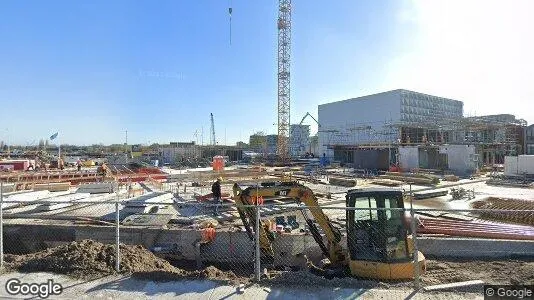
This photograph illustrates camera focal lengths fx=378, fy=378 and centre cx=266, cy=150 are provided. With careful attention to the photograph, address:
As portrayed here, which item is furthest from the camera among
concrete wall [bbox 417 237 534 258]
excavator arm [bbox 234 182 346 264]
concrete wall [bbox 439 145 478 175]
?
concrete wall [bbox 439 145 478 175]

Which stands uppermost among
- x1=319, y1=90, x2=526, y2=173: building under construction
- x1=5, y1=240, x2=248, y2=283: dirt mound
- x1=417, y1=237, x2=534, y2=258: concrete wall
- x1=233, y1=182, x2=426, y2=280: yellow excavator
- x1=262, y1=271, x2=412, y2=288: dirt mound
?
x1=319, y1=90, x2=526, y2=173: building under construction

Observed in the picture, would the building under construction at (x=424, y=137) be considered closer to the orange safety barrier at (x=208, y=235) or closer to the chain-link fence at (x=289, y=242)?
the chain-link fence at (x=289, y=242)

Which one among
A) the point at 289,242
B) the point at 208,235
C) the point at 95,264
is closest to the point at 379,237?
the point at 289,242

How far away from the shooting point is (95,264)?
301 inches

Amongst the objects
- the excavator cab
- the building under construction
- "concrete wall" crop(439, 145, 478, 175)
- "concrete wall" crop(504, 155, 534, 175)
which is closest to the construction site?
the excavator cab

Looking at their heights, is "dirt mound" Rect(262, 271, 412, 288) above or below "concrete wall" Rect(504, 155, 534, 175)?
below

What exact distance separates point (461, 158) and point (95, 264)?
113ft

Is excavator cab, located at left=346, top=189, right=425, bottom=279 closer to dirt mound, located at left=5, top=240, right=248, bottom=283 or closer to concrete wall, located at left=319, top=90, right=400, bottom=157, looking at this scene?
dirt mound, located at left=5, top=240, right=248, bottom=283

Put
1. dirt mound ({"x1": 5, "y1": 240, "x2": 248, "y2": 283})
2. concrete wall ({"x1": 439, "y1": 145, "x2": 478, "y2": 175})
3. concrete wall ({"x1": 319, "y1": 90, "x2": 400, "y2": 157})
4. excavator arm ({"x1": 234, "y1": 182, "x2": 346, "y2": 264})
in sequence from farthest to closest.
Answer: concrete wall ({"x1": 319, "y1": 90, "x2": 400, "y2": 157}) < concrete wall ({"x1": 439, "y1": 145, "x2": 478, "y2": 175}) < excavator arm ({"x1": 234, "y1": 182, "x2": 346, "y2": 264}) < dirt mound ({"x1": 5, "y1": 240, "x2": 248, "y2": 283})

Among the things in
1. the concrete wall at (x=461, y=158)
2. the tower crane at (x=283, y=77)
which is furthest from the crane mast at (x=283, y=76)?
the concrete wall at (x=461, y=158)

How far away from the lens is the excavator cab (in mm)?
7164

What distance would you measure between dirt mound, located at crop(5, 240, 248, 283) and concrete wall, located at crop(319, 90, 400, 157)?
52759 mm

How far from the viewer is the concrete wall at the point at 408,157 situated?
38213 mm

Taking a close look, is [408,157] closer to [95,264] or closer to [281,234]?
[281,234]
